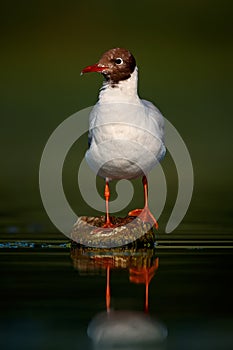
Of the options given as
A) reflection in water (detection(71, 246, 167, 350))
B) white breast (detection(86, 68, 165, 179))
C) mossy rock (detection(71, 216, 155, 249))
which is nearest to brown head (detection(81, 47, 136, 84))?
white breast (detection(86, 68, 165, 179))

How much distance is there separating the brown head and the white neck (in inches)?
1.7

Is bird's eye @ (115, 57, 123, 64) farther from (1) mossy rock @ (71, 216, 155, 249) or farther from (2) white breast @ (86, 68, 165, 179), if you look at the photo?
(1) mossy rock @ (71, 216, 155, 249)

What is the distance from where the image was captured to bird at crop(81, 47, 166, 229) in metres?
9.67

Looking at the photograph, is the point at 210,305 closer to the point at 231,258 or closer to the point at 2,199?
the point at 231,258

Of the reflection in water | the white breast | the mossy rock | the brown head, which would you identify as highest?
the brown head

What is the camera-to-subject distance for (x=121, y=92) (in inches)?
399

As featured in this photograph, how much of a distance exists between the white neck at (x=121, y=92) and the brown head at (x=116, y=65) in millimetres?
42

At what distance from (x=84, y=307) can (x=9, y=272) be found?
144cm

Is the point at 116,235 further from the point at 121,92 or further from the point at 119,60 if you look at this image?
the point at 119,60

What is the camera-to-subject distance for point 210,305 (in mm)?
7070

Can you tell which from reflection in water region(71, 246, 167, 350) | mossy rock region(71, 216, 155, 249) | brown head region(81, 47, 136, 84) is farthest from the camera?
brown head region(81, 47, 136, 84)

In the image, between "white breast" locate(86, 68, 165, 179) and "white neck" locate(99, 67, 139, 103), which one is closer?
"white breast" locate(86, 68, 165, 179)

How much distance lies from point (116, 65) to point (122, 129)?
720mm

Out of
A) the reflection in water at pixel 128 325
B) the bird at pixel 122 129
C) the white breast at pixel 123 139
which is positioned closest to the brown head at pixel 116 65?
the bird at pixel 122 129
